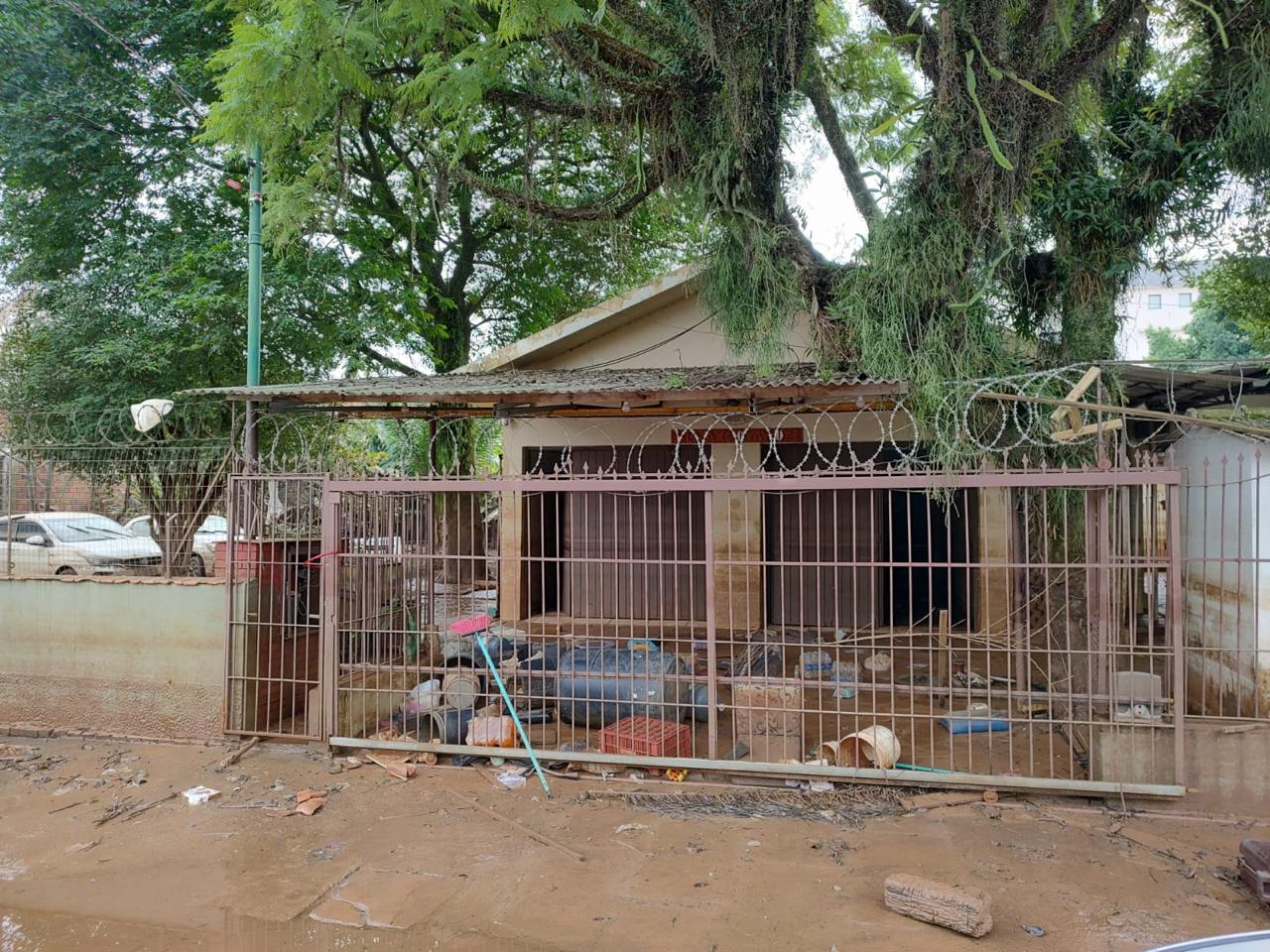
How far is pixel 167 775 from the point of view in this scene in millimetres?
5793

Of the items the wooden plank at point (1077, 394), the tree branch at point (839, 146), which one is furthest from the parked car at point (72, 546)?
the tree branch at point (839, 146)

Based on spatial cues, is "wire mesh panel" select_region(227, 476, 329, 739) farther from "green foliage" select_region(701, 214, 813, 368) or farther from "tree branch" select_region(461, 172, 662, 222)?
"green foliage" select_region(701, 214, 813, 368)

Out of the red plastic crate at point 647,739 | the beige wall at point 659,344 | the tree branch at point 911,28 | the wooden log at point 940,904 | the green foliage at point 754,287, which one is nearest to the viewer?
the wooden log at point 940,904

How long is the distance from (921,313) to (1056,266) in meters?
1.76

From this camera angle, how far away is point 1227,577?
6188 mm

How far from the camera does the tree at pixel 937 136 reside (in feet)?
20.8

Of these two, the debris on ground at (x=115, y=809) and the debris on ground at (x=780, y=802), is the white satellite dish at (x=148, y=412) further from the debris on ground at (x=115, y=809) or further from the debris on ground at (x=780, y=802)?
the debris on ground at (x=780, y=802)

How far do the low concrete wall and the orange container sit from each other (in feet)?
7.19

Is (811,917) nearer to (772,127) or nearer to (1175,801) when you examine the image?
(1175,801)

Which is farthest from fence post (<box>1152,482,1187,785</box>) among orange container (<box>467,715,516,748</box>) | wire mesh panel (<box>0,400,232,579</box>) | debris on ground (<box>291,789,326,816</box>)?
wire mesh panel (<box>0,400,232,579</box>)

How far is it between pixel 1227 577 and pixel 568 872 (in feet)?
18.1

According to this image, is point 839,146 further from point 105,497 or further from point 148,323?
point 105,497

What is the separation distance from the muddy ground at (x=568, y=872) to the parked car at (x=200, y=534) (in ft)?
11.5

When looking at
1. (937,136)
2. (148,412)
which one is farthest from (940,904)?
(148,412)
